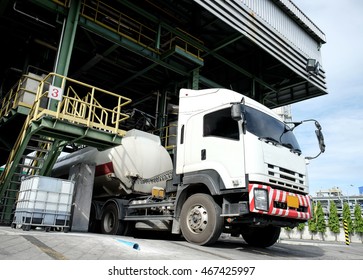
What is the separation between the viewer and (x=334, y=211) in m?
23.9

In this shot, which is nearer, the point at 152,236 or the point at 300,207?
the point at 300,207

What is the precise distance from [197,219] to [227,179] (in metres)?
1.15

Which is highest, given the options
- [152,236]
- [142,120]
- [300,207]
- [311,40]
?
[311,40]

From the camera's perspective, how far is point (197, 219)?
21.4 ft

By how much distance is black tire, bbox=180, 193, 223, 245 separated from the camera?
6.18 meters

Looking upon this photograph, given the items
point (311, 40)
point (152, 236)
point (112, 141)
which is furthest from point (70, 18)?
point (311, 40)

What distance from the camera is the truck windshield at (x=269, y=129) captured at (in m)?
6.35

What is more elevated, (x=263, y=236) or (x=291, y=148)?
(x=291, y=148)

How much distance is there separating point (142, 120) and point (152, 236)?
6.01 meters

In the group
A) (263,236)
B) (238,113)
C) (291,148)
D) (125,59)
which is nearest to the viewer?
(238,113)

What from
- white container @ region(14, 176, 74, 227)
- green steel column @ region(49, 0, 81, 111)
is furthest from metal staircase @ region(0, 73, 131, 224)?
green steel column @ region(49, 0, 81, 111)

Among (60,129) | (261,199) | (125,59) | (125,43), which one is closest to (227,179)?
(261,199)

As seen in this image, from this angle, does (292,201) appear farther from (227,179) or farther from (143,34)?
(143,34)
